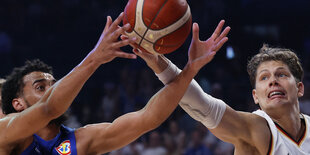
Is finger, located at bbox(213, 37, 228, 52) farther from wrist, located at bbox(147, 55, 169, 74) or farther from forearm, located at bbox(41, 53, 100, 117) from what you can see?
forearm, located at bbox(41, 53, 100, 117)

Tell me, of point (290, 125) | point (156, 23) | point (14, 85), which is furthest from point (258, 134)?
point (14, 85)

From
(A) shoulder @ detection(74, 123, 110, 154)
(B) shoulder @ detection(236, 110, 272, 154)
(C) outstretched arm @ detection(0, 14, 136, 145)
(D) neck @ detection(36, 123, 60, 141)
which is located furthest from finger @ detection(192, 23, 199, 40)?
(D) neck @ detection(36, 123, 60, 141)

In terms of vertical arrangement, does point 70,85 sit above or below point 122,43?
below

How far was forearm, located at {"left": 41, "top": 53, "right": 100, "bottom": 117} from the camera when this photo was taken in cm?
222

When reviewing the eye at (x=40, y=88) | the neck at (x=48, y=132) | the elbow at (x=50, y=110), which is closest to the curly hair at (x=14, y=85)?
the eye at (x=40, y=88)

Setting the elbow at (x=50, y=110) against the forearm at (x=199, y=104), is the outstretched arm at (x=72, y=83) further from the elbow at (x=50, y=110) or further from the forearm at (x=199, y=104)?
the forearm at (x=199, y=104)

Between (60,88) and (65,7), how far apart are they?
708 centimetres

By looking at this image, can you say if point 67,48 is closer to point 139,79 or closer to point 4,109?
point 139,79

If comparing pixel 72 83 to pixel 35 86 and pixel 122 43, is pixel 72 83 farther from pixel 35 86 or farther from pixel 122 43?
pixel 35 86

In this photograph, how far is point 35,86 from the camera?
2.97 metres

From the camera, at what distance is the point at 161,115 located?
2459mm

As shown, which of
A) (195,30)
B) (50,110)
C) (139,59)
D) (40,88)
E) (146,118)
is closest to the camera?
(50,110)

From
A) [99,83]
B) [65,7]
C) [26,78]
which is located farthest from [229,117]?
[65,7]

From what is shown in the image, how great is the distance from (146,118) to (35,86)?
0.96 meters
